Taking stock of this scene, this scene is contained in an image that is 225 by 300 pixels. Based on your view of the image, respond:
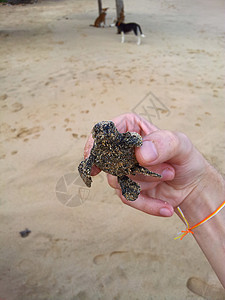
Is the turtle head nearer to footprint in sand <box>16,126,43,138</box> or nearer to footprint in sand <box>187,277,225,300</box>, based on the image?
footprint in sand <box>187,277,225,300</box>

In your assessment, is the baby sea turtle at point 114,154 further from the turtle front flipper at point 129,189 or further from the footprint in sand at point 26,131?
the footprint in sand at point 26,131

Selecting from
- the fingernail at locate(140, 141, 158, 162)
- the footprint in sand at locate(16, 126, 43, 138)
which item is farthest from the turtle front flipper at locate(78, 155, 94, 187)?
the footprint in sand at locate(16, 126, 43, 138)

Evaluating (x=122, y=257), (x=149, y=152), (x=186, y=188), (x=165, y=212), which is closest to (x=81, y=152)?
(x=122, y=257)

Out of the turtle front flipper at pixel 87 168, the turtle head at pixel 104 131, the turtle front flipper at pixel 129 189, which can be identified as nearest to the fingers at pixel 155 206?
the turtle front flipper at pixel 129 189

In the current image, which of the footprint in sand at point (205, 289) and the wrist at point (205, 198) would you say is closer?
the wrist at point (205, 198)

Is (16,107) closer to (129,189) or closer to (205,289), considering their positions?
(129,189)

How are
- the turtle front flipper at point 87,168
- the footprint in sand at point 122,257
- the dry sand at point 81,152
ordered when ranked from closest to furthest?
1. the turtle front flipper at point 87,168
2. the dry sand at point 81,152
3. the footprint in sand at point 122,257

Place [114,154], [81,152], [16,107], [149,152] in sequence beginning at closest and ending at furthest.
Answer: [149,152] → [114,154] → [81,152] → [16,107]
